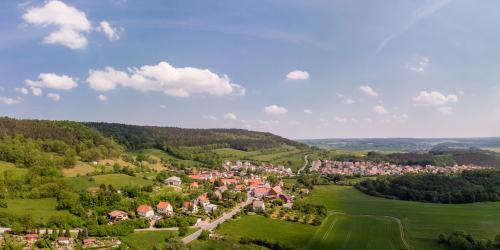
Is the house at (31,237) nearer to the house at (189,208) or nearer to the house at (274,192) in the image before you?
the house at (189,208)

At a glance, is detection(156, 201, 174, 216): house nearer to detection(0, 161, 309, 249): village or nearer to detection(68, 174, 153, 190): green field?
detection(0, 161, 309, 249): village

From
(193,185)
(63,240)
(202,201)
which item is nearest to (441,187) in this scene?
(202,201)

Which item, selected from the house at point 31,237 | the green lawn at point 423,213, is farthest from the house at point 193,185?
the house at point 31,237

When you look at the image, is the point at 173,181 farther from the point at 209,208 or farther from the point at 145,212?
the point at 145,212

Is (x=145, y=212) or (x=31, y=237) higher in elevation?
(x=145, y=212)

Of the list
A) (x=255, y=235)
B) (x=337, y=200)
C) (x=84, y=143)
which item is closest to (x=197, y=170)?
(x=84, y=143)

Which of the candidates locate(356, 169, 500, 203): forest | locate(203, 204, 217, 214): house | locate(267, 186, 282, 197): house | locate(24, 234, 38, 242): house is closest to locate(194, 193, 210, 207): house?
locate(203, 204, 217, 214): house
